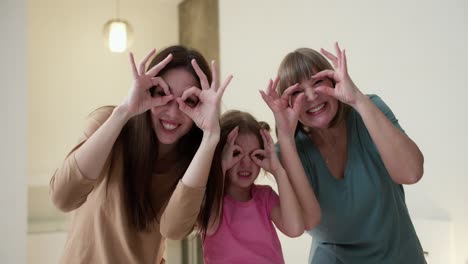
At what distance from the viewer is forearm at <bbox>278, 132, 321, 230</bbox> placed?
1167 mm

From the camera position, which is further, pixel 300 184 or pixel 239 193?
pixel 239 193

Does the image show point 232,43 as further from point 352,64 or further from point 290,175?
point 290,175

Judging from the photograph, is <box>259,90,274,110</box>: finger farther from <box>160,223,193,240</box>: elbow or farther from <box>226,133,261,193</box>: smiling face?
<box>160,223,193,240</box>: elbow

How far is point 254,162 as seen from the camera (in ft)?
4.19

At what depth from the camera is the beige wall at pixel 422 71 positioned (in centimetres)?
166

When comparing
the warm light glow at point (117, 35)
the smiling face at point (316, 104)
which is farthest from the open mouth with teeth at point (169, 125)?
the warm light glow at point (117, 35)

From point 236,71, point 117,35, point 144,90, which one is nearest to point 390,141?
point 144,90

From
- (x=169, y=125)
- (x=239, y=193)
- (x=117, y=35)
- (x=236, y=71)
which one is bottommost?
(x=239, y=193)

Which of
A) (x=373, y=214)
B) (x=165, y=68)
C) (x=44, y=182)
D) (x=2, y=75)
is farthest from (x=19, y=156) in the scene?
(x=373, y=214)

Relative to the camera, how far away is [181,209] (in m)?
1.03

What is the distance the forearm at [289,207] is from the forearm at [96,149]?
460 mm

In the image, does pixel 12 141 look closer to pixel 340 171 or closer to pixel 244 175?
pixel 244 175

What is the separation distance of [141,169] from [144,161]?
0.02 meters

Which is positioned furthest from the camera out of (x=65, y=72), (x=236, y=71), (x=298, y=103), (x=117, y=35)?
(x=65, y=72)
